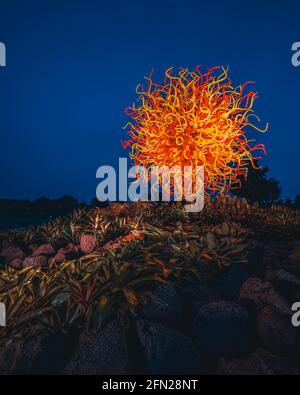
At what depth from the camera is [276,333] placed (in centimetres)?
446

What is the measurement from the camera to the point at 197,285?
16.9 ft

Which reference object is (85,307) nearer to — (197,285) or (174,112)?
(197,285)

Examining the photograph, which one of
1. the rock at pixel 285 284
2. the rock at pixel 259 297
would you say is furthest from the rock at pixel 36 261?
the rock at pixel 285 284

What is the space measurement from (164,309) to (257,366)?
1.31 meters

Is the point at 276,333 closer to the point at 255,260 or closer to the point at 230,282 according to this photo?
the point at 230,282

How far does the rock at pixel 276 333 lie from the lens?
4406mm

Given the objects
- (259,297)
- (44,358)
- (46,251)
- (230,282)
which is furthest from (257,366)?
(46,251)

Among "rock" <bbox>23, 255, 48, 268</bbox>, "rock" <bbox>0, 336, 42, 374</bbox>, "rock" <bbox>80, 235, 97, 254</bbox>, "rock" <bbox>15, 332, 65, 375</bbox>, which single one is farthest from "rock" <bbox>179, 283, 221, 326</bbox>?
"rock" <bbox>23, 255, 48, 268</bbox>

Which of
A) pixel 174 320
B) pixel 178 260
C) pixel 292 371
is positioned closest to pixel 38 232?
pixel 178 260

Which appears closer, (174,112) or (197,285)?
(197,285)

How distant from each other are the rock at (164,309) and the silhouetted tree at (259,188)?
21.2 m

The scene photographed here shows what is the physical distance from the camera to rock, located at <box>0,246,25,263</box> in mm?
9488

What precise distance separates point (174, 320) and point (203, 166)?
7236 mm
